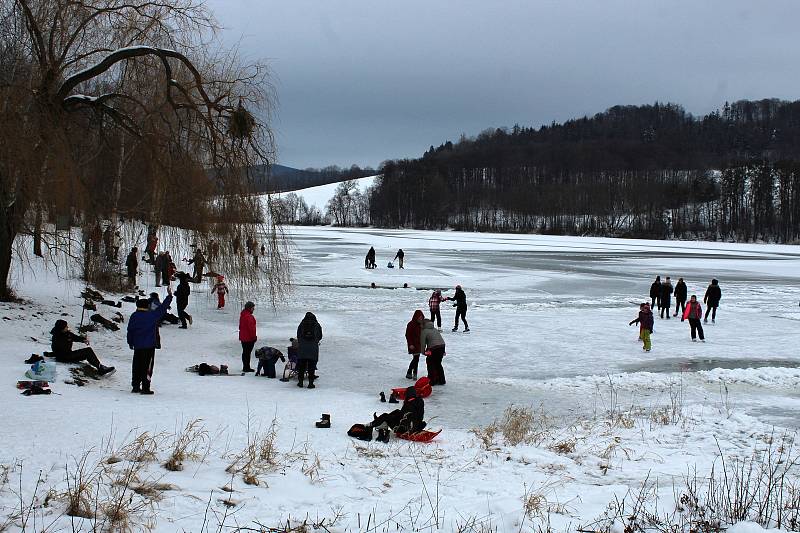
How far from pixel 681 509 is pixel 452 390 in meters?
6.01

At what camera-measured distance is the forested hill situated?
9738 cm

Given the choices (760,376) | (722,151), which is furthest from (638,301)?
(722,151)

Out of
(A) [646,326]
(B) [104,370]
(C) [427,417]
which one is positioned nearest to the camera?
(C) [427,417]

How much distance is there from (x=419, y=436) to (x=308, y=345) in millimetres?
3444

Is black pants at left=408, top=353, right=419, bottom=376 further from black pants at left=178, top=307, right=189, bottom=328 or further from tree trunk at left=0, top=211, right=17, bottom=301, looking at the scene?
tree trunk at left=0, top=211, right=17, bottom=301

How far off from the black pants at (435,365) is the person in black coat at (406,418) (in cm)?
298

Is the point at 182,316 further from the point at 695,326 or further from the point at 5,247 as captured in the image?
the point at 695,326

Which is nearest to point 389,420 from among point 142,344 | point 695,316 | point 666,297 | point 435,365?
point 435,365


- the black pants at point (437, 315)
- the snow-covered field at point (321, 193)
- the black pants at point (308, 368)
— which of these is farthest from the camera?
the snow-covered field at point (321, 193)

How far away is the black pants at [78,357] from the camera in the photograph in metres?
10.1

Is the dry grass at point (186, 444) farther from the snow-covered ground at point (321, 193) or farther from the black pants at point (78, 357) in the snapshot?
the snow-covered ground at point (321, 193)

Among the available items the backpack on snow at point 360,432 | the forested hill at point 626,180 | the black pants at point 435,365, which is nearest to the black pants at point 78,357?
the backpack on snow at point 360,432

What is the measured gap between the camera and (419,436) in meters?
7.64

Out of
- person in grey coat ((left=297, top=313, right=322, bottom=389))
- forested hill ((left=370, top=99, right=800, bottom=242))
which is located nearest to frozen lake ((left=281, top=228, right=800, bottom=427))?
person in grey coat ((left=297, top=313, right=322, bottom=389))
